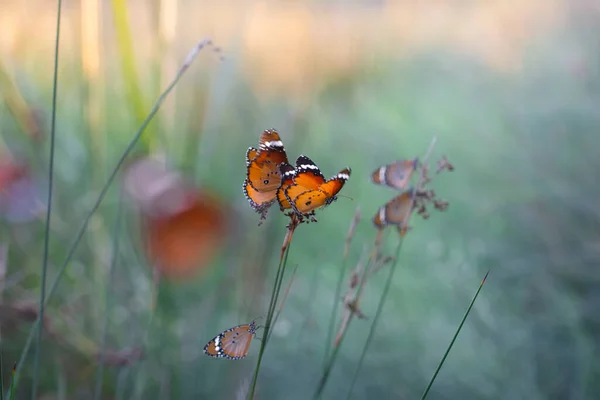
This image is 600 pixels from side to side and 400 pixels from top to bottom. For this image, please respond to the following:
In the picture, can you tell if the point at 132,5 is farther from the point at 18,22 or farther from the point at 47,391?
the point at 47,391

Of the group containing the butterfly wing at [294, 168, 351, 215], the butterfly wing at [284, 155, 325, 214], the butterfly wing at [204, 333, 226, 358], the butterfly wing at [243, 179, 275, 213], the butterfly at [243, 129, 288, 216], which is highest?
the butterfly at [243, 129, 288, 216]

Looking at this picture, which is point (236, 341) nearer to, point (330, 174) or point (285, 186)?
point (285, 186)

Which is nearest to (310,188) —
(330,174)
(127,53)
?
(127,53)

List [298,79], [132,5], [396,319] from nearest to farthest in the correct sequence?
[396,319], [298,79], [132,5]

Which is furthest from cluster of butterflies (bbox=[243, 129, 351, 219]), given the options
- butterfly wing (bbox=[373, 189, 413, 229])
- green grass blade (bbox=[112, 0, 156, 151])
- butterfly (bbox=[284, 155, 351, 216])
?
green grass blade (bbox=[112, 0, 156, 151])

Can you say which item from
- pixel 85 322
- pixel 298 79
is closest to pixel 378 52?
pixel 298 79

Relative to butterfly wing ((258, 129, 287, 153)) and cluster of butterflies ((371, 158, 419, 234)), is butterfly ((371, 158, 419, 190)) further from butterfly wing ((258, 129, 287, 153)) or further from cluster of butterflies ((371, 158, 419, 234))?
butterfly wing ((258, 129, 287, 153))
